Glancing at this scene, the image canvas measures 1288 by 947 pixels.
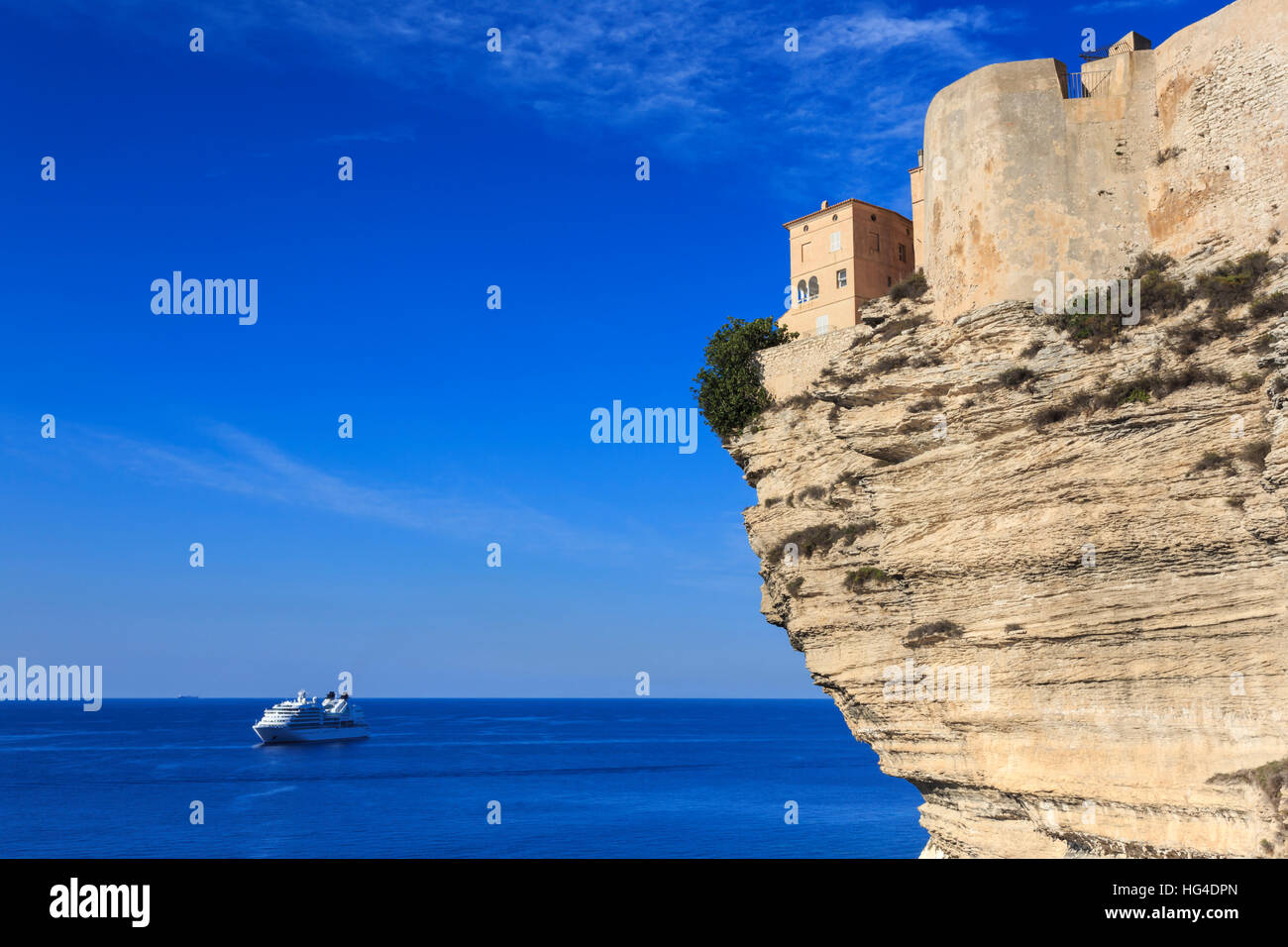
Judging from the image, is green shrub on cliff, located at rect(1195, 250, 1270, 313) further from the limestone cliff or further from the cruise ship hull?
the cruise ship hull

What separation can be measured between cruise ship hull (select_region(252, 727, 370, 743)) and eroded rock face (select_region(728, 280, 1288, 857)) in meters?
104

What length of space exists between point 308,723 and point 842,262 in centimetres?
10515

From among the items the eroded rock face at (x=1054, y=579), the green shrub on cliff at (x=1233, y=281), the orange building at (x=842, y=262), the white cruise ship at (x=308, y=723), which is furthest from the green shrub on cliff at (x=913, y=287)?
the white cruise ship at (x=308, y=723)

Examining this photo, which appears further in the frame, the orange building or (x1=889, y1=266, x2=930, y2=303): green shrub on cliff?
the orange building

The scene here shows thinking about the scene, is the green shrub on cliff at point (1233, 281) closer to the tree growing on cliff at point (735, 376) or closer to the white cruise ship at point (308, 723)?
the tree growing on cliff at point (735, 376)

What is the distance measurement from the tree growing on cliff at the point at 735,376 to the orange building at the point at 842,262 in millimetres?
1534

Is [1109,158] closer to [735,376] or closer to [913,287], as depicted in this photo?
[913,287]

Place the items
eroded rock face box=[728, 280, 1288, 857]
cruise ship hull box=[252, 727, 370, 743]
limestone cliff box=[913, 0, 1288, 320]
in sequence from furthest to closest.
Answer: cruise ship hull box=[252, 727, 370, 743], limestone cliff box=[913, 0, 1288, 320], eroded rock face box=[728, 280, 1288, 857]

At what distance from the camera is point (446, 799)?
257 ft

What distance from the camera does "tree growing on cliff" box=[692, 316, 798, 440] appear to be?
27016mm

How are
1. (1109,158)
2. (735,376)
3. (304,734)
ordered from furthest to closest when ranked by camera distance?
1. (304,734)
2. (735,376)
3. (1109,158)

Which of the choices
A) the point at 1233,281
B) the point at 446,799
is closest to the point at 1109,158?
the point at 1233,281

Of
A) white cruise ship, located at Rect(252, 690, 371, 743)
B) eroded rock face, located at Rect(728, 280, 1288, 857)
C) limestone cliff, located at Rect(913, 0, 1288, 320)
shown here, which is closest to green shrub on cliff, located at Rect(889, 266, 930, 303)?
eroded rock face, located at Rect(728, 280, 1288, 857)
